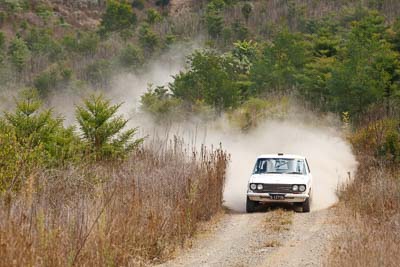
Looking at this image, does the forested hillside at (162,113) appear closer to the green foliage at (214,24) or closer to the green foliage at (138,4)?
the green foliage at (214,24)

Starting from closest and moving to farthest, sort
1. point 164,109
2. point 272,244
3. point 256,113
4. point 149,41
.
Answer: point 272,244, point 256,113, point 164,109, point 149,41

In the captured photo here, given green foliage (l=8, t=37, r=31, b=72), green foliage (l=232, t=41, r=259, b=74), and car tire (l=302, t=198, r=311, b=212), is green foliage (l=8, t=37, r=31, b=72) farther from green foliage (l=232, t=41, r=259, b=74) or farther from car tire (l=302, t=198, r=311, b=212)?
car tire (l=302, t=198, r=311, b=212)

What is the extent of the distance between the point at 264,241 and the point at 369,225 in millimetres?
2179

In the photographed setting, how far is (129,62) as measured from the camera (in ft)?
242

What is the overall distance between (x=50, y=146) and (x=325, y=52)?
100ft

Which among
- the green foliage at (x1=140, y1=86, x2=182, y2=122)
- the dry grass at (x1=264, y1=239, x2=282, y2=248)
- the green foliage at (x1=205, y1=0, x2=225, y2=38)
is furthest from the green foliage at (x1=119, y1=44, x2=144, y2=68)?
the dry grass at (x1=264, y1=239, x2=282, y2=248)

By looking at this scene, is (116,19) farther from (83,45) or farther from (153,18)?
(83,45)

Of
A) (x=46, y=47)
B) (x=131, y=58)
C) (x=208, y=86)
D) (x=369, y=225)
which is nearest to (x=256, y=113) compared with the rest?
(x=208, y=86)

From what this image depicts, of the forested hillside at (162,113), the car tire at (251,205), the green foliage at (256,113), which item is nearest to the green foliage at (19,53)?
the forested hillside at (162,113)

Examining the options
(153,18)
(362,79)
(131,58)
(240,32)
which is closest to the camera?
(362,79)

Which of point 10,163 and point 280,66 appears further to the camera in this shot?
point 280,66

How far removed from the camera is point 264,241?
44.0ft

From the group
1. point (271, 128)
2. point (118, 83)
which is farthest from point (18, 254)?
point (118, 83)

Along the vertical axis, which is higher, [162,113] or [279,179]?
[162,113]
